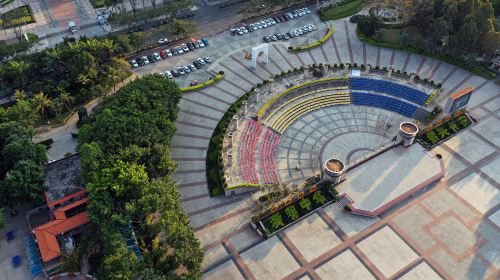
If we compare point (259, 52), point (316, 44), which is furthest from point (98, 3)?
point (316, 44)

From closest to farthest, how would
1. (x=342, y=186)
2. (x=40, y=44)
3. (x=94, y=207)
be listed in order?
1. (x=94, y=207)
2. (x=342, y=186)
3. (x=40, y=44)

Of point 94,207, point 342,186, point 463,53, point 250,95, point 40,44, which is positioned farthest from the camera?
point 40,44

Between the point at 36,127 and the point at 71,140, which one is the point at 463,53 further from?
the point at 36,127

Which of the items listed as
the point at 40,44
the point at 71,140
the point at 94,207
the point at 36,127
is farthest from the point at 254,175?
the point at 40,44

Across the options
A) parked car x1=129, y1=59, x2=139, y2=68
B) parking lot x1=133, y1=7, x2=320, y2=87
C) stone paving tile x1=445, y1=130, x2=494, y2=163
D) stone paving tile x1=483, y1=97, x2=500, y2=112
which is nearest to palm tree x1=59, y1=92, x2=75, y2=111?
parking lot x1=133, y1=7, x2=320, y2=87

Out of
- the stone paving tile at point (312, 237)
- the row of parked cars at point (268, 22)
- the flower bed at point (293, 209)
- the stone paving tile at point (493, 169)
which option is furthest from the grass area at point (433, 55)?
the stone paving tile at point (312, 237)

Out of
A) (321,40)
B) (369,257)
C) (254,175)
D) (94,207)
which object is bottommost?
(369,257)
